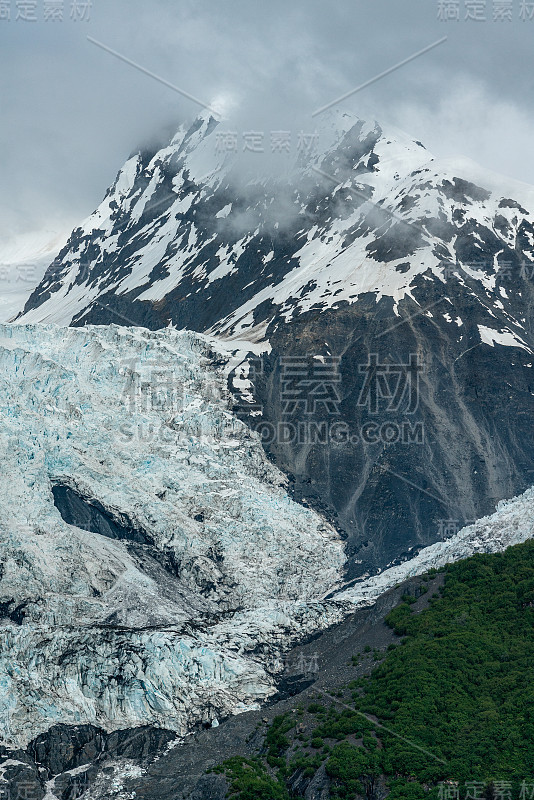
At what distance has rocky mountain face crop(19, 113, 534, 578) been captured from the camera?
127 meters

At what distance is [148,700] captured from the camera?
8600 cm

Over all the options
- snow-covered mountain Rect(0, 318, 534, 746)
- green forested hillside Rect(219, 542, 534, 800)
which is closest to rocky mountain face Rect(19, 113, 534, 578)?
snow-covered mountain Rect(0, 318, 534, 746)

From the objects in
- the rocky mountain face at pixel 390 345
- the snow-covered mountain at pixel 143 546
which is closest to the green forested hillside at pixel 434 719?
the snow-covered mountain at pixel 143 546

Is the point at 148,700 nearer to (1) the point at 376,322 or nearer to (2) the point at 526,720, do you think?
(2) the point at 526,720

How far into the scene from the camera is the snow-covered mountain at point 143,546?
285 ft

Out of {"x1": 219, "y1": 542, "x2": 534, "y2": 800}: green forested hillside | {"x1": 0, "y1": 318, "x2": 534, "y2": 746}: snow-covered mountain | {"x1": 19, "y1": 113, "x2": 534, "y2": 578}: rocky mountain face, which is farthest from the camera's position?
{"x1": 19, "y1": 113, "x2": 534, "y2": 578}: rocky mountain face

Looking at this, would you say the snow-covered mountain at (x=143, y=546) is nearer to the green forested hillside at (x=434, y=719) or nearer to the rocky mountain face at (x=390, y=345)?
the rocky mountain face at (x=390, y=345)

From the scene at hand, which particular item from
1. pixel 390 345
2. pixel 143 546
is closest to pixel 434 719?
pixel 143 546

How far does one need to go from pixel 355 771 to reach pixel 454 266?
363 feet

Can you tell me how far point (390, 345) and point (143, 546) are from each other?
58.7 meters

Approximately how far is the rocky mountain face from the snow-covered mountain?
817 cm

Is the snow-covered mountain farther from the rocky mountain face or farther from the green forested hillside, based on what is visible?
the green forested hillside

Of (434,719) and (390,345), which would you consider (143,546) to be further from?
(390,345)

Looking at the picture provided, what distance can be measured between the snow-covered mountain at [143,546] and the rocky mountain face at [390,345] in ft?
26.8
